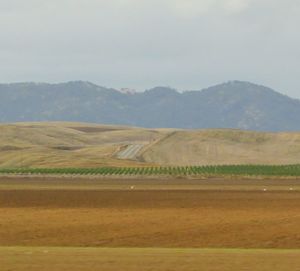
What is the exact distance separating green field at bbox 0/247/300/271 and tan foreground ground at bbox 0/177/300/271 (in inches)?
1.2

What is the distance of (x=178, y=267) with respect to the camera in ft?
90.3

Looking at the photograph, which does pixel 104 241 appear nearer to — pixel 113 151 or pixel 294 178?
pixel 294 178

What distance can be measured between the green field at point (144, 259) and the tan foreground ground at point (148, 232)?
0.03 m

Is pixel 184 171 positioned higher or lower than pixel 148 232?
higher

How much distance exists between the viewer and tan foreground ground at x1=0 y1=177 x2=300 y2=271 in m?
28.9

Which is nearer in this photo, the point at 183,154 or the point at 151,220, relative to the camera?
the point at 151,220

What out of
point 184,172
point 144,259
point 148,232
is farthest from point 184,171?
point 144,259

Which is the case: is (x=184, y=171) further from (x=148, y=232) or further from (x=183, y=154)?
(x=148, y=232)

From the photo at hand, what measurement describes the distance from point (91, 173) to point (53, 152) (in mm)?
57586

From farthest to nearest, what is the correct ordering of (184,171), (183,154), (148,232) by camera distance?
(183,154) → (184,171) → (148,232)

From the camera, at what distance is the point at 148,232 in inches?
1618

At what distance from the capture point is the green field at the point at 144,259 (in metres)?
27.4

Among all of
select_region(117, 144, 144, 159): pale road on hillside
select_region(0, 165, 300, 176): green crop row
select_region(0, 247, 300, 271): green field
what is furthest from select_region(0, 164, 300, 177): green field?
select_region(0, 247, 300, 271): green field

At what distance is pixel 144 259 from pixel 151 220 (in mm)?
17381
